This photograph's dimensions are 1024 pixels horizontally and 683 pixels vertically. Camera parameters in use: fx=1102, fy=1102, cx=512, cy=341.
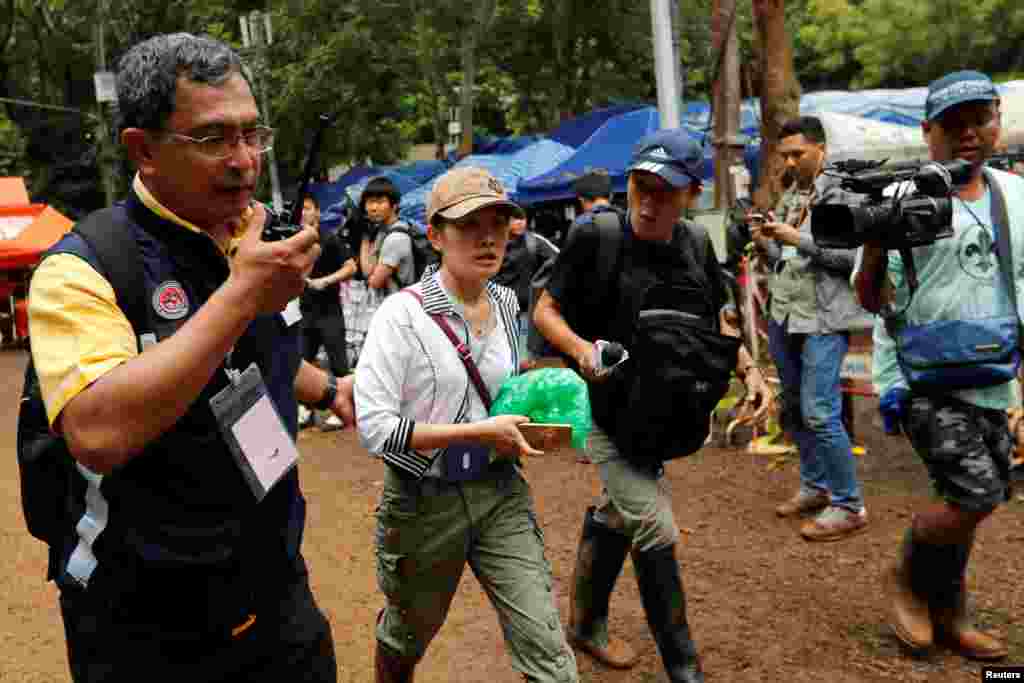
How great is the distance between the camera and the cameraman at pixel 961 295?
157 inches

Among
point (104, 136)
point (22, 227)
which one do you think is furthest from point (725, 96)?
point (104, 136)

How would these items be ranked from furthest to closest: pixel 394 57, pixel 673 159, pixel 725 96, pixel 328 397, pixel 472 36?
pixel 394 57
pixel 472 36
pixel 725 96
pixel 673 159
pixel 328 397

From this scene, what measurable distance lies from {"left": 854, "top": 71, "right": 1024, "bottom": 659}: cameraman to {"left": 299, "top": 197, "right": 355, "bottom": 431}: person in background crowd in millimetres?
5983

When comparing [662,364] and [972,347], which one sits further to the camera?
[972,347]

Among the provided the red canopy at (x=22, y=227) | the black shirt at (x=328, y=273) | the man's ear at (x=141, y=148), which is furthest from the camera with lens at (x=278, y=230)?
the red canopy at (x=22, y=227)

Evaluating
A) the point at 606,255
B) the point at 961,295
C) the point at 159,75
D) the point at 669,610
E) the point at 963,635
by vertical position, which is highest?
the point at 159,75

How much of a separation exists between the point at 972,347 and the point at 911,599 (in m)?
1.06

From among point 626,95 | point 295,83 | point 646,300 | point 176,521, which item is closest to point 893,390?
point 646,300

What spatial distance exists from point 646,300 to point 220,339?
2.31 m

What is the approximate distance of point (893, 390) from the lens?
4301mm

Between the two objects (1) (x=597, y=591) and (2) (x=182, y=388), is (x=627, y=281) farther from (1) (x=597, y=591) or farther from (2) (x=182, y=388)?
(2) (x=182, y=388)

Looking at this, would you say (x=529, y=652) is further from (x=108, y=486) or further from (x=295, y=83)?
(x=295, y=83)

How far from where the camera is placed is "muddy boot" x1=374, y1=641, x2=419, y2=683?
363 cm

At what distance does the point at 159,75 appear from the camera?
7.10 feet
